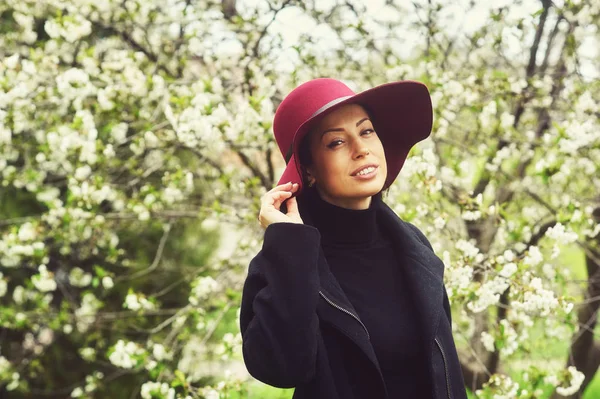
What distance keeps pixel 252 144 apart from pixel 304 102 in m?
1.68

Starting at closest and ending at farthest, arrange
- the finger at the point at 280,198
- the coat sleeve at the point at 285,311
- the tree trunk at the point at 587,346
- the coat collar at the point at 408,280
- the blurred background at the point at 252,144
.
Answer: the coat sleeve at the point at 285,311
the coat collar at the point at 408,280
the finger at the point at 280,198
the blurred background at the point at 252,144
the tree trunk at the point at 587,346

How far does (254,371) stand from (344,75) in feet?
9.48

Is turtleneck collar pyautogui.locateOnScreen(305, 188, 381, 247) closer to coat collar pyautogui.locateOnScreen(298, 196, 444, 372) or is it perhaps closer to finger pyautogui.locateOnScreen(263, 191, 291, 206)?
coat collar pyautogui.locateOnScreen(298, 196, 444, 372)

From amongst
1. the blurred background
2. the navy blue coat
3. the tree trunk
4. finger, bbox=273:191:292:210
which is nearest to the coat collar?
the navy blue coat

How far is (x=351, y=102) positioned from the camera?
1.55 meters

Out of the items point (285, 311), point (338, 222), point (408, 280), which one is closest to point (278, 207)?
point (338, 222)

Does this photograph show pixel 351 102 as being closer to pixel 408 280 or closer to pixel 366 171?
pixel 366 171

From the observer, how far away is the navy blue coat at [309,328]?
132 centimetres

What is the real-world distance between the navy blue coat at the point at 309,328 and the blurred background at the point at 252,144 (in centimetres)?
90

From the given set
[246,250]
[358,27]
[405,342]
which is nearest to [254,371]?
[405,342]

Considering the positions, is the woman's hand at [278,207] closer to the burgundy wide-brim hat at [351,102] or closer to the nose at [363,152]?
the burgundy wide-brim hat at [351,102]

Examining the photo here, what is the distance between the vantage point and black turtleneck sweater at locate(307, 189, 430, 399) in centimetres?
150

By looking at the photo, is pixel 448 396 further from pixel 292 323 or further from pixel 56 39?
pixel 56 39

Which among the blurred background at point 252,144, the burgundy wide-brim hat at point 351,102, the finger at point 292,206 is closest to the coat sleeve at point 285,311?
the finger at point 292,206
